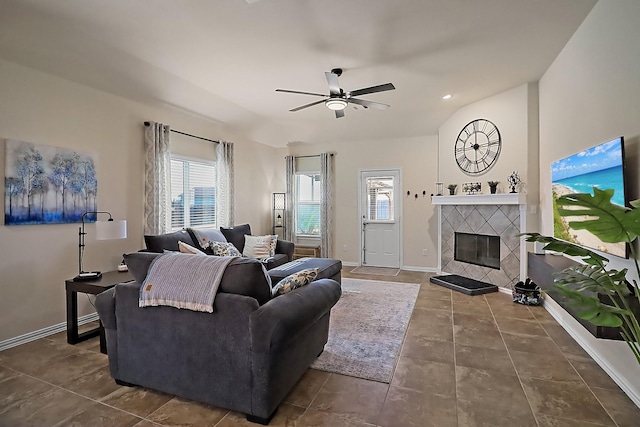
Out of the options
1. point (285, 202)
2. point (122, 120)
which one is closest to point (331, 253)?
point (285, 202)

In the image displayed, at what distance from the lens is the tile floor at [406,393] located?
78.7 inches

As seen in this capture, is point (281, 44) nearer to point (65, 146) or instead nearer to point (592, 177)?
point (65, 146)

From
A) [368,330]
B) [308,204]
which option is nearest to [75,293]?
[368,330]

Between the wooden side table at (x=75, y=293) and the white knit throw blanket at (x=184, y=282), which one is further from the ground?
the white knit throw blanket at (x=184, y=282)

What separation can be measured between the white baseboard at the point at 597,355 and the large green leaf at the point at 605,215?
1.63 m

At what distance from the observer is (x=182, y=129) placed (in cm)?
505

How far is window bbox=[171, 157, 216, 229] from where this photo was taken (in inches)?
198

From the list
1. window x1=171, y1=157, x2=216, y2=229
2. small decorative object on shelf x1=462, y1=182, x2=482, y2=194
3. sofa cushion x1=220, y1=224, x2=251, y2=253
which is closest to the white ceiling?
window x1=171, y1=157, x2=216, y2=229

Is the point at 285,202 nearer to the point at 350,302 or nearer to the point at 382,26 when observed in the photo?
the point at 350,302

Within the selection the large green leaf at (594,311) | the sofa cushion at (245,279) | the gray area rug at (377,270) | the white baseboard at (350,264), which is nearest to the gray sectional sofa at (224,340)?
the sofa cushion at (245,279)

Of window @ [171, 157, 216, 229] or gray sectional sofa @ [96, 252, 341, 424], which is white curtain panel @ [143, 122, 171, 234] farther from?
gray sectional sofa @ [96, 252, 341, 424]

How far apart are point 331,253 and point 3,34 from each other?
5.76 metres

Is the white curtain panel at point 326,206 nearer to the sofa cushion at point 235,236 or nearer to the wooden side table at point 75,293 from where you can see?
the sofa cushion at point 235,236

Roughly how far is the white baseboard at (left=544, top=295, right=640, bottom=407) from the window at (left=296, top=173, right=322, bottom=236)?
464 centimetres
